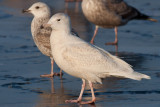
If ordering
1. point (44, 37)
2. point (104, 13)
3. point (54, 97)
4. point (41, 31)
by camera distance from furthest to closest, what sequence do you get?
point (104, 13) < point (41, 31) < point (44, 37) < point (54, 97)

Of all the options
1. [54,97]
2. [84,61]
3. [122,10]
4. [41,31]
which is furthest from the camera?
[122,10]

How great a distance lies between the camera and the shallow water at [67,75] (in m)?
6.93

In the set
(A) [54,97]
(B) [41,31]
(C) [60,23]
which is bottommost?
(A) [54,97]

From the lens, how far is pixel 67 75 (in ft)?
28.6

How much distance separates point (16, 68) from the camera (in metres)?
9.12

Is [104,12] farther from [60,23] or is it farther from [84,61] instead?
[84,61]

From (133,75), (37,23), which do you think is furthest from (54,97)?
(37,23)

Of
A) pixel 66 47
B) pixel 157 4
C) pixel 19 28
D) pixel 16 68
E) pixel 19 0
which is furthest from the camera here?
pixel 19 0

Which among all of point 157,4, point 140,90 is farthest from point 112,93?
point 157,4

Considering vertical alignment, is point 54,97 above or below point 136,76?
below

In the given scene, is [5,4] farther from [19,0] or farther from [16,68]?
[16,68]

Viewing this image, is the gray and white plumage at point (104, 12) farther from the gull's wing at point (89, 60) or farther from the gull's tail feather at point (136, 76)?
the gull's tail feather at point (136, 76)

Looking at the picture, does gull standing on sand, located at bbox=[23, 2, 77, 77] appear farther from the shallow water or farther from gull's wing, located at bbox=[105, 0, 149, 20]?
gull's wing, located at bbox=[105, 0, 149, 20]

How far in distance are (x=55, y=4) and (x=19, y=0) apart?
83.5 inches
